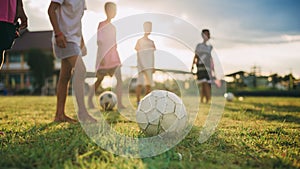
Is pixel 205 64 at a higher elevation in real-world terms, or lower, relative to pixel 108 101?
higher

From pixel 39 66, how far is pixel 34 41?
6.64 m

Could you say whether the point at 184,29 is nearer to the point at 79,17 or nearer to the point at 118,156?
the point at 79,17

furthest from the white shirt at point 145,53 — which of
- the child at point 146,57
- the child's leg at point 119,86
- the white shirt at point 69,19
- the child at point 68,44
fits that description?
the white shirt at point 69,19

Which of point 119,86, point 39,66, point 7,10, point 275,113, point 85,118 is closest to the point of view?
point 7,10

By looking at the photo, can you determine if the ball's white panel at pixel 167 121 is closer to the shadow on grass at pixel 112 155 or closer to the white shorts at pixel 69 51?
the shadow on grass at pixel 112 155

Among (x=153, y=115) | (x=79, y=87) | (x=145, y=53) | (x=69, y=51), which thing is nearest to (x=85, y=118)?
(x=79, y=87)

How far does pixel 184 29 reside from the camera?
5215 mm

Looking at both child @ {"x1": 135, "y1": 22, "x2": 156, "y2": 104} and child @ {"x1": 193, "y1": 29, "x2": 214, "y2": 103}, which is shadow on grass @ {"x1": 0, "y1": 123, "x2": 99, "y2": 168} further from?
child @ {"x1": 193, "y1": 29, "x2": 214, "y2": 103}

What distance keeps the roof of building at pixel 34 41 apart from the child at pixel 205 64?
2798 centimetres

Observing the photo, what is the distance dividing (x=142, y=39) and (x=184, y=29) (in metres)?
1.85

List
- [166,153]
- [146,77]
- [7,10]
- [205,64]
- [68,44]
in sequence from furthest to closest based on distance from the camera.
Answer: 1. [205,64]
2. [146,77]
3. [68,44]
4. [7,10]
5. [166,153]

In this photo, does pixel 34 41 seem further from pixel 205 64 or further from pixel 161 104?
pixel 161 104

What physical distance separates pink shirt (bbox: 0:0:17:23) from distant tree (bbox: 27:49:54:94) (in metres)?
28.6

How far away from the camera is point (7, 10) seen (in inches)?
118
